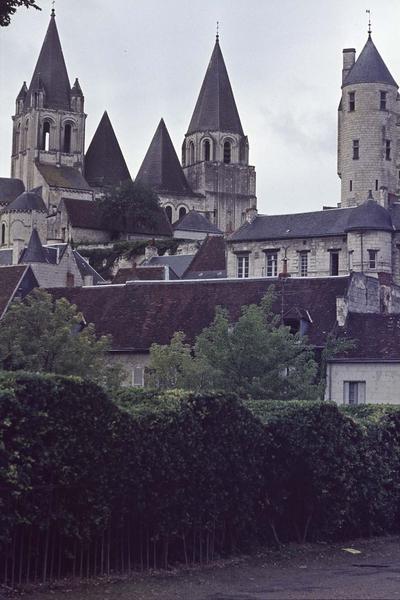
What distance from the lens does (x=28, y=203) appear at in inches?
4707

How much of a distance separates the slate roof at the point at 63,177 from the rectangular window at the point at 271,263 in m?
43.5

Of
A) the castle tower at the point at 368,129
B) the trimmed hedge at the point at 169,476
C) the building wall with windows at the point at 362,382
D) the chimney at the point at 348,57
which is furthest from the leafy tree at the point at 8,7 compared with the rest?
the chimney at the point at 348,57

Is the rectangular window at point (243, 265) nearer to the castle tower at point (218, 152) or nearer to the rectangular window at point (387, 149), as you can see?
the rectangular window at point (387, 149)

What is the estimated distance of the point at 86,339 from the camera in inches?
1623

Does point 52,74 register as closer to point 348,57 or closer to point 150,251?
point 348,57

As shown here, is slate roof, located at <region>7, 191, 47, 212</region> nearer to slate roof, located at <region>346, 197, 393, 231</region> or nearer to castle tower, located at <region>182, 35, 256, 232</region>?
castle tower, located at <region>182, 35, 256, 232</region>

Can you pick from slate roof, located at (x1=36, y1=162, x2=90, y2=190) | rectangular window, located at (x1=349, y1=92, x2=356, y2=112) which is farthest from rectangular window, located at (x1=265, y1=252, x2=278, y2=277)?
slate roof, located at (x1=36, y1=162, x2=90, y2=190)

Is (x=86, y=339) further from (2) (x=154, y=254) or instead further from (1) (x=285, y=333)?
(2) (x=154, y=254)

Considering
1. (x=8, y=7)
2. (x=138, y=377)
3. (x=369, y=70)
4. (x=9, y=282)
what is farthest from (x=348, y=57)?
(x=8, y=7)

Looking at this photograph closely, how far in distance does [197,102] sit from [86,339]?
9889 centimetres

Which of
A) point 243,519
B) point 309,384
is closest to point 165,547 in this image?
point 243,519

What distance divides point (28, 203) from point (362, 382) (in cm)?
7932

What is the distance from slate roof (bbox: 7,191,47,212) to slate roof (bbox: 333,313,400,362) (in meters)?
75.2

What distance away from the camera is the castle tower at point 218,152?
13500cm
